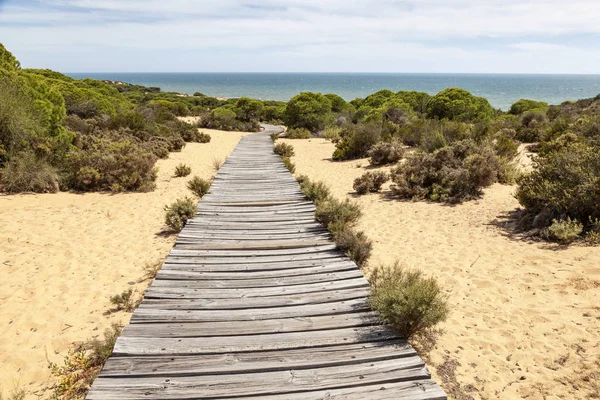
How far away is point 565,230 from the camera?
6.03 m

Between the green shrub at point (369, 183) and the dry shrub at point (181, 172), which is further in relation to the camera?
the dry shrub at point (181, 172)

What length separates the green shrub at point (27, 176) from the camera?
950 cm

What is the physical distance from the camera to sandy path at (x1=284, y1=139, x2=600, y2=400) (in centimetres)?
336

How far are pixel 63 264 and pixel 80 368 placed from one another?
3.02 m

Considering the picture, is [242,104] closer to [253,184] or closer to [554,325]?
[253,184]

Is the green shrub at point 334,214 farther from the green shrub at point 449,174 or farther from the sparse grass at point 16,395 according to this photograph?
the sparse grass at point 16,395

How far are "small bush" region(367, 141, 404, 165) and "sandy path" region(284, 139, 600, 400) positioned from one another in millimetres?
5471

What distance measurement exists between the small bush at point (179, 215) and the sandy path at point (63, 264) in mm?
288

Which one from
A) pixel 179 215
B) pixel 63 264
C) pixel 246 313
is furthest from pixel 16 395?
pixel 179 215

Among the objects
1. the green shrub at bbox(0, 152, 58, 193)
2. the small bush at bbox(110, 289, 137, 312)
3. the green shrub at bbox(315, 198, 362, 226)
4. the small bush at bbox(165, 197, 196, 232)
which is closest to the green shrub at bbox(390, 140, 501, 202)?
the green shrub at bbox(315, 198, 362, 226)

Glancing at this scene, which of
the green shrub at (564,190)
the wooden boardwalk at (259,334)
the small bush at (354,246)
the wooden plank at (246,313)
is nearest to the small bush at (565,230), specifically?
the green shrub at (564,190)

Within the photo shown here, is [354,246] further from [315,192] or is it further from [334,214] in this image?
[315,192]

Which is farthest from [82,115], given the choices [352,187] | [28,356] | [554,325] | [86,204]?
[554,325]

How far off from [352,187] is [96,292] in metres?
8.07
